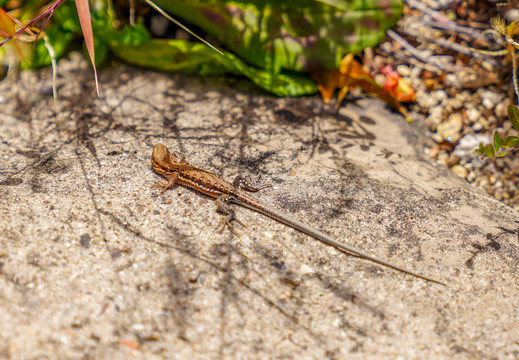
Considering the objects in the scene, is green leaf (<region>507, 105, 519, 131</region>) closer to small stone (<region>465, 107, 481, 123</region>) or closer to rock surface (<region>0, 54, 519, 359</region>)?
rock surface (<region>0, 54, 519, 359</region>)

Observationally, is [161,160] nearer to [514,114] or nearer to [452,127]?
[514,114]

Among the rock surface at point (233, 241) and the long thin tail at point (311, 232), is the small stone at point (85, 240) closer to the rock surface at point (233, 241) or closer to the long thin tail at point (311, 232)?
the rock surface at point (233, 241)

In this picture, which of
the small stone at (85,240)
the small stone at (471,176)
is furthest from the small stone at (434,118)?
the small stone at (85,240)

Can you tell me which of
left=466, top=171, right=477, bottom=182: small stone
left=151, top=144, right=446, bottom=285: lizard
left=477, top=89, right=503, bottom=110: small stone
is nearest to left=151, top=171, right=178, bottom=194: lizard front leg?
left=151, top=144, right=446, bottom=285: lizard

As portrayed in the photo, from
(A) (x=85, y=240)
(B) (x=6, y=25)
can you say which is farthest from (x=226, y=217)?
(B) (x=6, y=25)

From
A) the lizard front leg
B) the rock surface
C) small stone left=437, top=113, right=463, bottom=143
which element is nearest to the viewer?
the rock surface

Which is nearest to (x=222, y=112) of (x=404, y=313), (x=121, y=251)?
(x=121, y=251)
